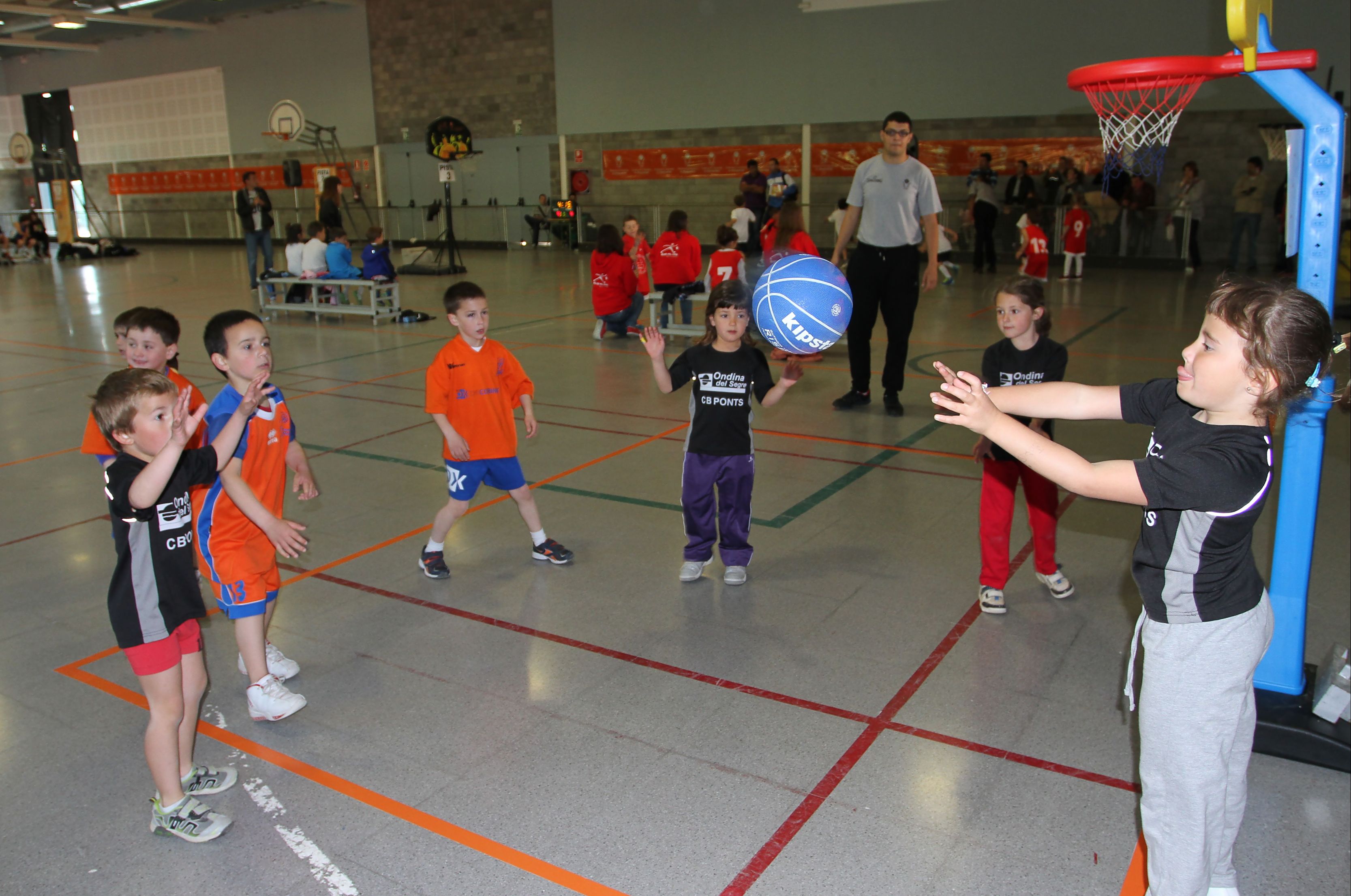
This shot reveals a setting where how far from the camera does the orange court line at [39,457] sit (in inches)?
249

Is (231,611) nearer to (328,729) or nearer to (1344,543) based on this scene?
(328,729)

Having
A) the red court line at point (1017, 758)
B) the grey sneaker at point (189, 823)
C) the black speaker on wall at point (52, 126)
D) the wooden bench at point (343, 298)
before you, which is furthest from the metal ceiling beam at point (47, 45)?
the red court line at point (1017, 758)

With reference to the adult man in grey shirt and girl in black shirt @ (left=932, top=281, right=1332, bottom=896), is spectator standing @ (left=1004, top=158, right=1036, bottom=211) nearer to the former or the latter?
the adult man in grey shirt

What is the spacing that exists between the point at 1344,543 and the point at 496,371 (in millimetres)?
4183

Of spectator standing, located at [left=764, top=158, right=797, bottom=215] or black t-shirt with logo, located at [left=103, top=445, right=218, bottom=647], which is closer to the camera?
black t-shirt with logo, located at [left=103, top=445, right=218, bottom=647]

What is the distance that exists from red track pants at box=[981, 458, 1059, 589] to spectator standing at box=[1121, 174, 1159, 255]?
14907mm

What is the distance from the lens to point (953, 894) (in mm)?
2373

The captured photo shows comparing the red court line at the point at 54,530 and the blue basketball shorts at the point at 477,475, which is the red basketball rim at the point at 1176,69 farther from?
the red court line at the point at 54,530

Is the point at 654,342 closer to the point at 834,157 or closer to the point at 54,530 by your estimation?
the point at 54,530

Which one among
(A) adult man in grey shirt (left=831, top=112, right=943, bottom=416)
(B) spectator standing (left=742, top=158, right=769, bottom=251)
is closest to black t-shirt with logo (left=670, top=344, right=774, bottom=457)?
(A) adult man in grey shirt (left=831, top=112, right=943, bottom=416)

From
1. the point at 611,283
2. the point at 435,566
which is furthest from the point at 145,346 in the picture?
the point at 611,283

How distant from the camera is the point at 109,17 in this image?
79.2 ft

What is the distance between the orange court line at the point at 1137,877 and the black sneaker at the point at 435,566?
9.92 ft

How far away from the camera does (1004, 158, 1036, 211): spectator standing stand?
57.1 feet
